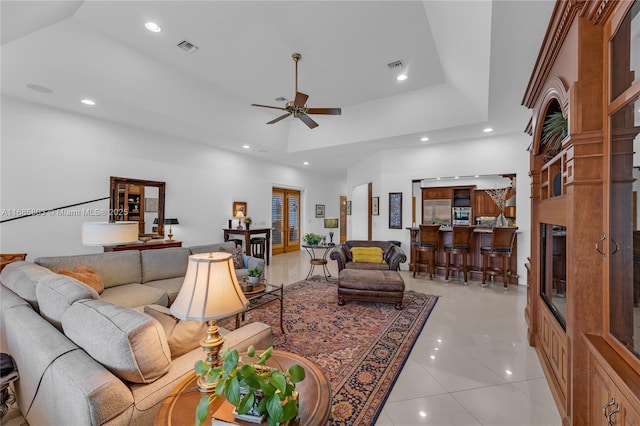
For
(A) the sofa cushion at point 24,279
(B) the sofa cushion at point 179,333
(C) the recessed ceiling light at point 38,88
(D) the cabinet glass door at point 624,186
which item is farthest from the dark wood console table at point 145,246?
(D) the cabinet glass door at point 624,186

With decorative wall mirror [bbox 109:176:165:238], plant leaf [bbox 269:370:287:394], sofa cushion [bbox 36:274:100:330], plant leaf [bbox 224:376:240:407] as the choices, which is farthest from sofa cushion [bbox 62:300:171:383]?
decorative wall mirror [bbox 109:176:165:238]

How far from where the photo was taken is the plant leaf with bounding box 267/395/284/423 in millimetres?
890

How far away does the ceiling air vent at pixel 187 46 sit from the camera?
3613mm

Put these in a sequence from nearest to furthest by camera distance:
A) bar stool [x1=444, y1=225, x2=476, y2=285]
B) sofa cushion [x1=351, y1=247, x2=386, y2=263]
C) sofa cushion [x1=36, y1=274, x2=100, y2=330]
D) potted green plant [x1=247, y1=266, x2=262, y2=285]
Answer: sofa cushion [x1=36, y1=274, x2=100, y2=330] < potted green plant [x1=247, y1=266, x2=262, y2=285] < sofa cushion [x1=351, y1=247, x2=386, y2=263] < bar stool [x1=444, y1=225, x2=476, y2=285]

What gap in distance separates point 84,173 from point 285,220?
5583 mm

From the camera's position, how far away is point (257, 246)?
7.67m

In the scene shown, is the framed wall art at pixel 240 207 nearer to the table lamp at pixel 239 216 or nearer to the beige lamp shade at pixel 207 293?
the table lamp at pixel 239 216

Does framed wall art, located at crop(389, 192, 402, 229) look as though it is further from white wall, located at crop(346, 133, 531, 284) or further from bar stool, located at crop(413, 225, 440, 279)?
bar stool, located at crop(413, 225, 440, 279)

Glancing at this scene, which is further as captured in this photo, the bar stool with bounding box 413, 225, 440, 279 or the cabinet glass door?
the bar stool with bounding box 413, 225, 440, 279

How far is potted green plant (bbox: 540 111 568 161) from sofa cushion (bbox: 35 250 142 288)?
4.83 metres

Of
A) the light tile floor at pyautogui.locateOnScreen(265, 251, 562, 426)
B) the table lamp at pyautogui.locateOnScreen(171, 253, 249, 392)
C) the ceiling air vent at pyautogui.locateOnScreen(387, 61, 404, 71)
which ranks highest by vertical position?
the ceiling air vent at pyautogui.locateOnScreen(387, 61, 404, 71)

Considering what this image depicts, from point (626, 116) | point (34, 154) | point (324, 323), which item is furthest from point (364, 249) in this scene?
point (34, 154)

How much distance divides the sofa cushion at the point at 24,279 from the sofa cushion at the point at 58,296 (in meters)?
0.29

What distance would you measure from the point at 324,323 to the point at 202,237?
14.1ft
